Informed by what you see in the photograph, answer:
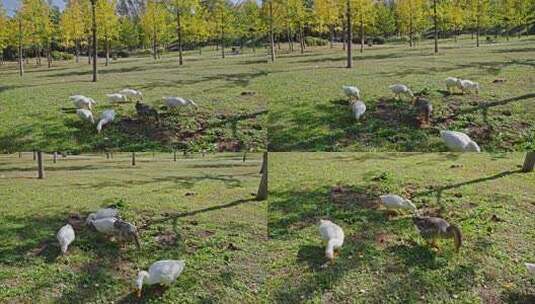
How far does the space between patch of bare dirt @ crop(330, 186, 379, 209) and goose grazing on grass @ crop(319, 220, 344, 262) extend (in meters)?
1.19

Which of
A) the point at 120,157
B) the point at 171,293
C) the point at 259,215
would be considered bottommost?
the point at 171,293

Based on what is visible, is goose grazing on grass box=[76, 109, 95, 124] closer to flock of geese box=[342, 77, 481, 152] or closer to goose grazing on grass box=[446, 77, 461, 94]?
flock of geese box=[342, 77, 481, 152]

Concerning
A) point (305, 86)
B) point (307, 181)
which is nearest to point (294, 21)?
point (305, 86)

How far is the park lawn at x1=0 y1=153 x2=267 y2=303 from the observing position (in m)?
6.38

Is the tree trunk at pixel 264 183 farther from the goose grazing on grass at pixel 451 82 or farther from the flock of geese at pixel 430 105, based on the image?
the goose grazing on grass at pixel 451 82

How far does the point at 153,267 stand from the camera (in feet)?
20.5

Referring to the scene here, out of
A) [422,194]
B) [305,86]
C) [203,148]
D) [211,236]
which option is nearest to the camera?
[203,148]

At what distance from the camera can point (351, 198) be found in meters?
8.02

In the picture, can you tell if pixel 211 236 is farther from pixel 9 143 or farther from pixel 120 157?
pixel 9 143

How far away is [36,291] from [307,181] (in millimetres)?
4412

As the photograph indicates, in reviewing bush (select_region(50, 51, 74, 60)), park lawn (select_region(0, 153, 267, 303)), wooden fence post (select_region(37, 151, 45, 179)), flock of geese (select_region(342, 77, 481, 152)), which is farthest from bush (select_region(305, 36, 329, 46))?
wooden fence post (select_region(37, 151, 45, 179))

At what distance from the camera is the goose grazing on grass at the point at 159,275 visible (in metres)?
6.16

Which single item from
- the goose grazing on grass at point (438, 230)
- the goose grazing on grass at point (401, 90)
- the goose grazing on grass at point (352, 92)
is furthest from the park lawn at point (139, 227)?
the goose grazing on grass at point (401, 90)

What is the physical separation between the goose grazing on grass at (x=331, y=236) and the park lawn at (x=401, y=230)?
19 centimetres
